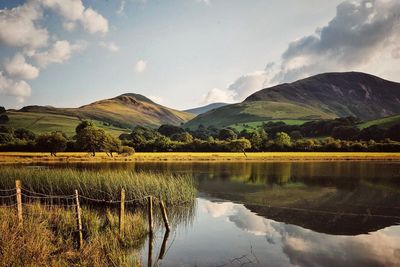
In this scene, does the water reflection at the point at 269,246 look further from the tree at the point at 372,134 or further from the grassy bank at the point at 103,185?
the tree at the point at 372,134

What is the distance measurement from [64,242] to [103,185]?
1235cm

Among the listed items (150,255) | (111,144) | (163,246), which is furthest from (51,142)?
(150,255)

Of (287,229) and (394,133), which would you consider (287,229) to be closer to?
(287,229)

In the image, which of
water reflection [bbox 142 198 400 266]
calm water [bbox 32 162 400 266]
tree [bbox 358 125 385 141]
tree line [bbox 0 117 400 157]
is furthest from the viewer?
tree [bbox 358 125 385 141]

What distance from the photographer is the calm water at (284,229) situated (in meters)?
16.7

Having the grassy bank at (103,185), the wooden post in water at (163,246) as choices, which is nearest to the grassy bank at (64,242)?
the wooden post in water at (163,246)

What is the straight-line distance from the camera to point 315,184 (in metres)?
44.6

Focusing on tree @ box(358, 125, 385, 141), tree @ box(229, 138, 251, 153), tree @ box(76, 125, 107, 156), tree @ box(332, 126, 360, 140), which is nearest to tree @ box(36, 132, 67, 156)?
tree @ box(76, 125, 107, 156)

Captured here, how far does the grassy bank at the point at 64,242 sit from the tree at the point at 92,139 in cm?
6742

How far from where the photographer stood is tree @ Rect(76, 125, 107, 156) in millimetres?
87200

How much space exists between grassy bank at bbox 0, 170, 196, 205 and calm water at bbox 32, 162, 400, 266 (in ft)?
6.08

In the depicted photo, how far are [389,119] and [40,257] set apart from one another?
186953mm

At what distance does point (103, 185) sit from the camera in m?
28.6

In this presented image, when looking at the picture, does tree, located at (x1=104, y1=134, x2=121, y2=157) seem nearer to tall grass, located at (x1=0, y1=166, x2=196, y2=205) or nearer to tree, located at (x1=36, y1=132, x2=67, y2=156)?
tree, located at (x1=36, y1=132, x2=67, y2=156)
